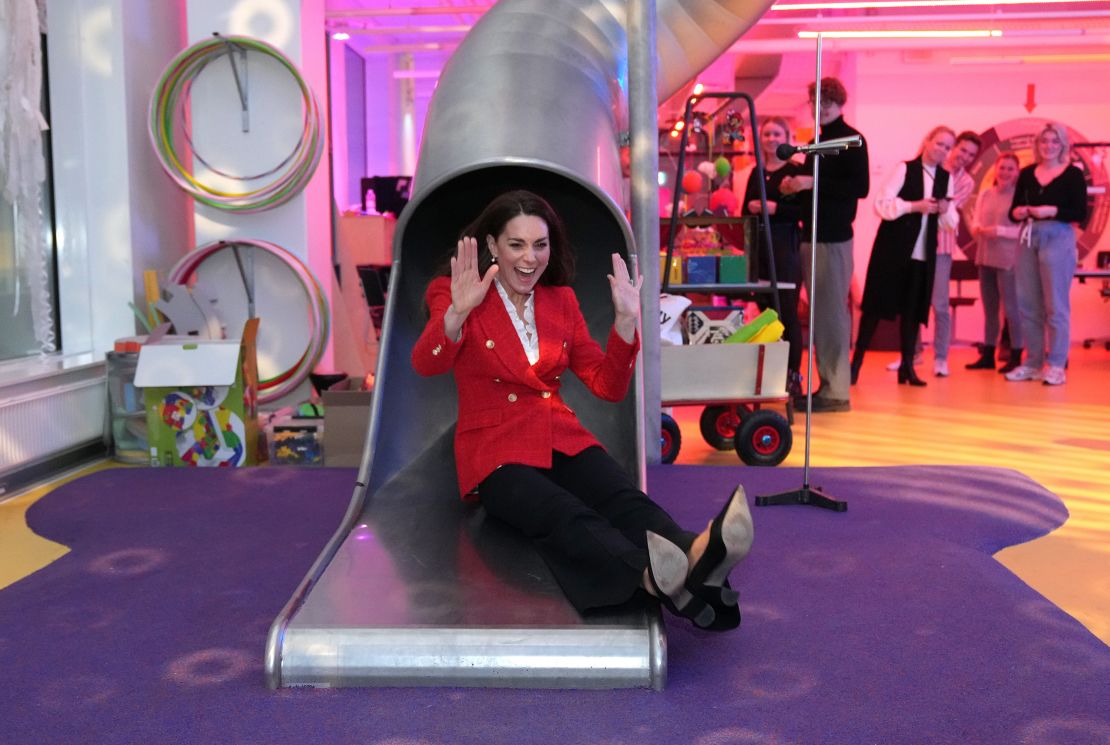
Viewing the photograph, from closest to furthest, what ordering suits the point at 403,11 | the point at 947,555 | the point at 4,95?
the point at 947,555 → the point at 4,95 → the point at 403,11

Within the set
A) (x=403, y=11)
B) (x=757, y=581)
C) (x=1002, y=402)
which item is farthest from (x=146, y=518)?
(x=403, y=11)

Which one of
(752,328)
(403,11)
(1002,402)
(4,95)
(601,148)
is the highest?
(403,11)

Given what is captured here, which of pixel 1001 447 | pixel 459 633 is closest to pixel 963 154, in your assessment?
pixel 1001 447

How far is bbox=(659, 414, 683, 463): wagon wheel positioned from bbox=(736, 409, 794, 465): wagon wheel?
26cm

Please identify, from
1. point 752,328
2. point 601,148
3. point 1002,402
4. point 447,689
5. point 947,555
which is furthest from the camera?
point 1002,402

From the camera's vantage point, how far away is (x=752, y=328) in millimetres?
4410

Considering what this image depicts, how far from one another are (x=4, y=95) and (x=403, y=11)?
397 centimetres

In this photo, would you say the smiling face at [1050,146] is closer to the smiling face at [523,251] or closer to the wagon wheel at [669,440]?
the wagon wheel at [669,440]

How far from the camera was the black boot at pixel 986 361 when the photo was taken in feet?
25.4

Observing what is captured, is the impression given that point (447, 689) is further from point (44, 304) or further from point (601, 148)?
point (44, 304)

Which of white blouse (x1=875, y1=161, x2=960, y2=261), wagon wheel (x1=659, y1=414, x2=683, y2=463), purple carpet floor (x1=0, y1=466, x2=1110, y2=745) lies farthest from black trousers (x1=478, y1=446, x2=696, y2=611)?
white blouse (x1=875, y1=161, x2=960, y2=261)

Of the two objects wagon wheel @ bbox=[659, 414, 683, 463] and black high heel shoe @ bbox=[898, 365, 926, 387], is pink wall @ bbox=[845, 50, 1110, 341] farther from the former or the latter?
wagon wheel @ bbox=[659, 414, 683, 463]

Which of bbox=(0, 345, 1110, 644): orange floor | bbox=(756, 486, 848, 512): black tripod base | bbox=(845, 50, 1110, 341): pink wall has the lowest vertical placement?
bbox=(0, 345, 1110, 644): orange floor

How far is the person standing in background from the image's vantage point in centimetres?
684
